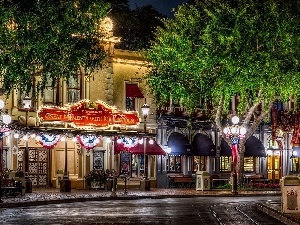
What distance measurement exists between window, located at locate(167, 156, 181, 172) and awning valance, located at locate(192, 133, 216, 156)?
4.68ft

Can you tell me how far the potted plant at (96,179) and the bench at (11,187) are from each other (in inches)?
335

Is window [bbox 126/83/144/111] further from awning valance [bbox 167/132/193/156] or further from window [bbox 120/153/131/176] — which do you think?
awning valance [bbox 167/132/193/156]

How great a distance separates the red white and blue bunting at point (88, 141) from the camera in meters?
43.8

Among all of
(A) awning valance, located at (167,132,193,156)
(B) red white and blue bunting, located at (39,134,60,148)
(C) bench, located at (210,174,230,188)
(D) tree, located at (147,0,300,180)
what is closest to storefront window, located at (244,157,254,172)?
(C) bench, located at (210,174,230,188)

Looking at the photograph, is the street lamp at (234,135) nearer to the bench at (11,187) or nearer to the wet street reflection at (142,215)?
the bench at (11,187)

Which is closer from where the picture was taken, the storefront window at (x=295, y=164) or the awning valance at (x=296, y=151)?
the awning valance at (x=296, y=151)

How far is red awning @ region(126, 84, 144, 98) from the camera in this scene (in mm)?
49281

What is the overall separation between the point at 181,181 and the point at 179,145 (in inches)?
96.9

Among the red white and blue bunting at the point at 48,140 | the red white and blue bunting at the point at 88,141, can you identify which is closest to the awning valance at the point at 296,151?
the red white and blue bunting at the point at 88,141

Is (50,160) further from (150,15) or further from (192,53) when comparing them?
(150,15)

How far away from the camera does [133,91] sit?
1944 inches

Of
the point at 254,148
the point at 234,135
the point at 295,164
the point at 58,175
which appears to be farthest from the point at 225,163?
the point at 58,175

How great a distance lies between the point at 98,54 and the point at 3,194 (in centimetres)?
822

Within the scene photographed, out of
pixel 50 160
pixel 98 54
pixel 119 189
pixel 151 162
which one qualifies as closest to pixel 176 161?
pixel 151 162
